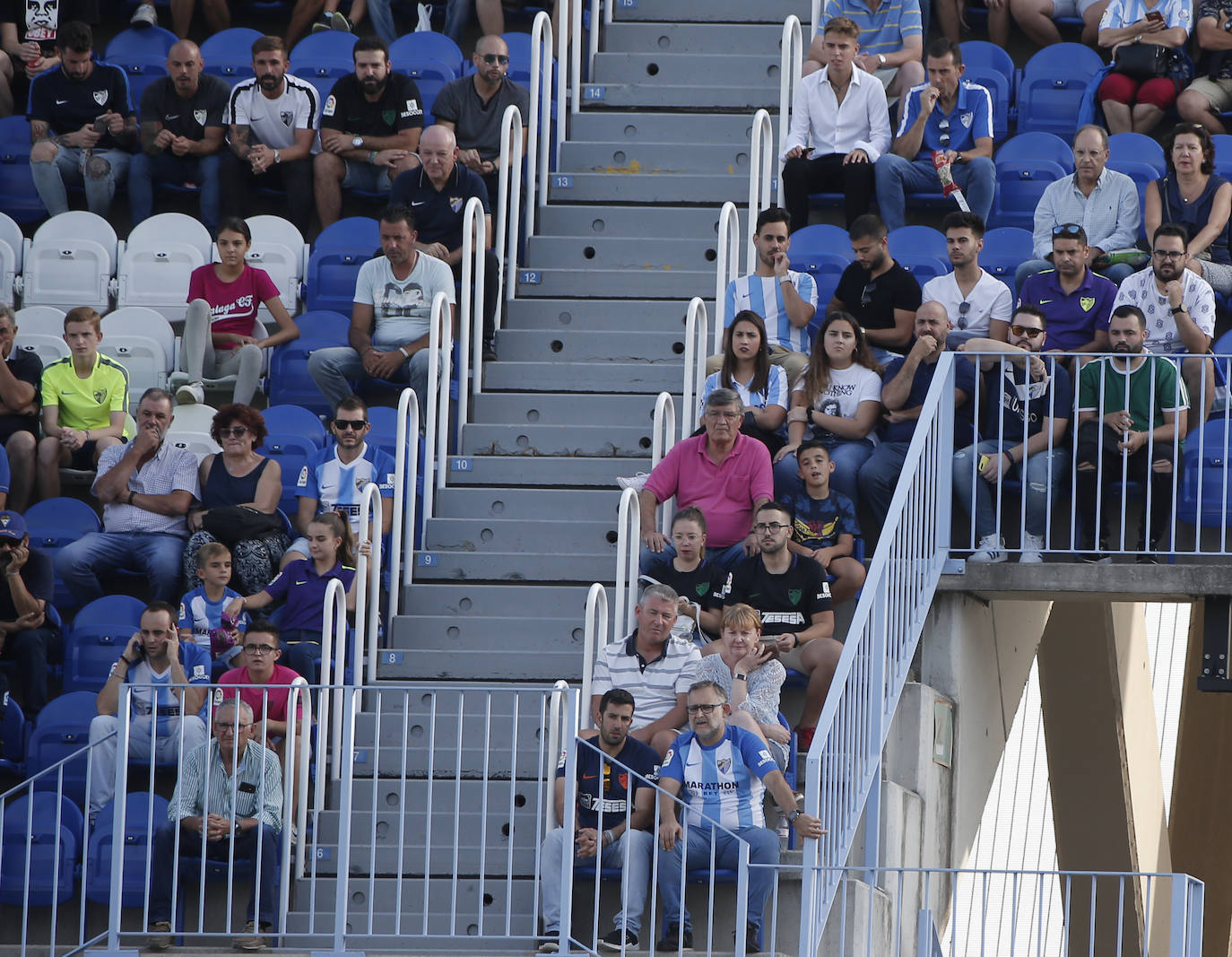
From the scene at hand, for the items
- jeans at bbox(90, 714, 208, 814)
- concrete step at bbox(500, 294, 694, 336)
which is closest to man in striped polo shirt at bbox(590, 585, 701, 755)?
jeans at bbox(90, 714, 208, 814)

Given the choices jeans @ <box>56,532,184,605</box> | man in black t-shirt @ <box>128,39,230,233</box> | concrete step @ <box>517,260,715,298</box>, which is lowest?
jeans @ <box>56,532,184,605</box>

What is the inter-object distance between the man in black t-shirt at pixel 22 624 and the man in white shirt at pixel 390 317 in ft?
5.66

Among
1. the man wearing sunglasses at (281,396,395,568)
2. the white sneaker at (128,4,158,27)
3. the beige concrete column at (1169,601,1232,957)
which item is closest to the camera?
the man wearing sunglasses at (281,396,395,568)

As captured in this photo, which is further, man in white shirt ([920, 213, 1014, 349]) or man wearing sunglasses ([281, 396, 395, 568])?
man in white shirt ([920, 213, 1014, 349])

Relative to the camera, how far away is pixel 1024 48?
12.8 m

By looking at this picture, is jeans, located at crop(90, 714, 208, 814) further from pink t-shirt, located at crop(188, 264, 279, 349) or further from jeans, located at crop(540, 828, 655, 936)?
pink t-shirt, located at crop(188, 264, 279, 349)

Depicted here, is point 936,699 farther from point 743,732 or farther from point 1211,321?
point 1211,321

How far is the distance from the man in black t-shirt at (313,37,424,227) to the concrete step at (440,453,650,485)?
2570 millimetres

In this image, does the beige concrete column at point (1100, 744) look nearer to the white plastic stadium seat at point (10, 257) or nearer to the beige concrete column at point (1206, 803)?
the beige concrete column at point (1206, 803)

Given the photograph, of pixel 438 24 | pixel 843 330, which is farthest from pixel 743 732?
pixel 438 24

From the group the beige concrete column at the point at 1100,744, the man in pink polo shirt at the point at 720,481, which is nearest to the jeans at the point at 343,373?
the man in pink polo shirt at the point at 720,481

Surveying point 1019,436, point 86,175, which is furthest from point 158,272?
point 1019,436

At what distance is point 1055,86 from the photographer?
12008mm

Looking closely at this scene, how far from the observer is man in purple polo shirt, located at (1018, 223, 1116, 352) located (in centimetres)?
975
